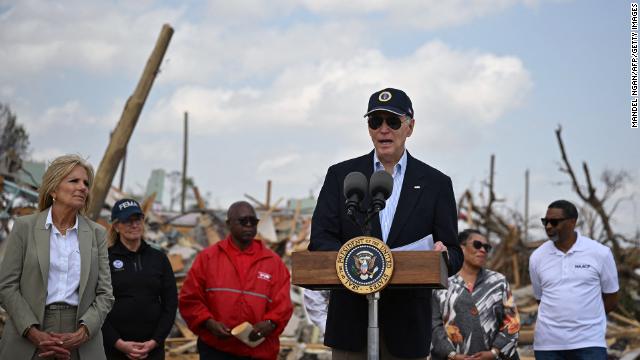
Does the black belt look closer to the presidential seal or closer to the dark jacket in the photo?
the dark jacket

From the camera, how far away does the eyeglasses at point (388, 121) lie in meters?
4.36

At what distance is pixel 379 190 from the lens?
12.8 feet

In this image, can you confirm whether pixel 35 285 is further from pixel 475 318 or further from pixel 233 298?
pixel 475 318

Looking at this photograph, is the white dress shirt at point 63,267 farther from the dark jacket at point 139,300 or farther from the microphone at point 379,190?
the microphone at point 379,190

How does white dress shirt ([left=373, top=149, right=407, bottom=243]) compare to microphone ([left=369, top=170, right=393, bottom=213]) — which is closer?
microphone ([left=369, top=170, right=393, bottom=213])

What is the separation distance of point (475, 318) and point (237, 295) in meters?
2.08

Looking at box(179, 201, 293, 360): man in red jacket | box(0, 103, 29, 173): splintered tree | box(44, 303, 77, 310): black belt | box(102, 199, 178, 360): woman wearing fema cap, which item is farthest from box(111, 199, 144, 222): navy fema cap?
box(0, 103, 29, 173): splintered tree

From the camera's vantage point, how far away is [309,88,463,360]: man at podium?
427cm

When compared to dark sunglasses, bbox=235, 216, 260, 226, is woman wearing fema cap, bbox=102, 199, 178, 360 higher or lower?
lower

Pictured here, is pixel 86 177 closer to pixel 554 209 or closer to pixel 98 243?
pixel 98 243

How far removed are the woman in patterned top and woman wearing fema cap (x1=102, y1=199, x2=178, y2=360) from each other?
231cm

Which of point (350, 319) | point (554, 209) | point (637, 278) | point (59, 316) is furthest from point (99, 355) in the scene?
point (637, 278)

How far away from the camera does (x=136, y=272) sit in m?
7.20

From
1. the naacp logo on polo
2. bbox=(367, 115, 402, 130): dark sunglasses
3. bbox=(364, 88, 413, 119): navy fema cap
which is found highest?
bbox=(364, 88, 413, 119): navy fema cap
